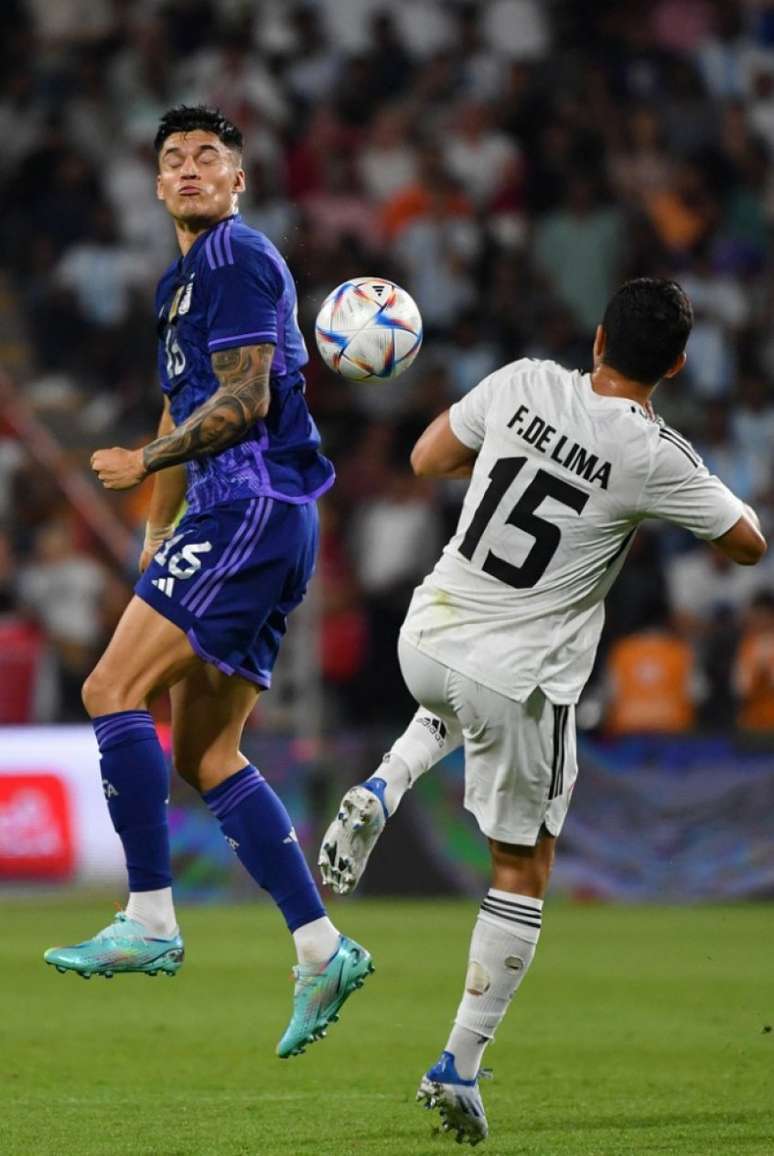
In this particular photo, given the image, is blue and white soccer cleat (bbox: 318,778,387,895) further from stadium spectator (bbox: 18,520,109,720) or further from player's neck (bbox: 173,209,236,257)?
stadium spectator (bbox: 18,520,109,720)

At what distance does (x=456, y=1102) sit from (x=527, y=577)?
141 centimetres

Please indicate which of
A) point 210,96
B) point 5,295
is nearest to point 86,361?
point 5,295

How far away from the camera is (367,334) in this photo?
639cm

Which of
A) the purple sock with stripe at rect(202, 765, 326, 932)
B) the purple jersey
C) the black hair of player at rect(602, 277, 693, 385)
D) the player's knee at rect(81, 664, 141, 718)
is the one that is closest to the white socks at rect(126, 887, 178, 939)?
the purple sock with stripe at rect(202, 765, 326, 932)

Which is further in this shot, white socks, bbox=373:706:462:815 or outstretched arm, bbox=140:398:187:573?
outstretched arm, bbox=140:398:187:573

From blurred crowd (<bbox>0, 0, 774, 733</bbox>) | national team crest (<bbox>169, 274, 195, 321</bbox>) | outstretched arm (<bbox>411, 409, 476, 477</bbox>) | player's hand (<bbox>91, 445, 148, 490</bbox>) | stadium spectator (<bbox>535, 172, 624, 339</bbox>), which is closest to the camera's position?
player's hand (<bbox>91, 445, 148, 490</bbox>)

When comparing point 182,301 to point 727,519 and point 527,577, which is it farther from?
point 727,519

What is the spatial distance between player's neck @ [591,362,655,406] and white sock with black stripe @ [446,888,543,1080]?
1399 mm

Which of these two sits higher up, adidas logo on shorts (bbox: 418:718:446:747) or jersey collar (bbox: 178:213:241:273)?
jersey collar (bbox: 178:213:241:273)

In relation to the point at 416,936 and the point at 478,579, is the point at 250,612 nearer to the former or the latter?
the point at 478,579

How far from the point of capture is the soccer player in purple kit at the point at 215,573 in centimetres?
595

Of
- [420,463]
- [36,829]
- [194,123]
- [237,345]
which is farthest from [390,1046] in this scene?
[36,829]

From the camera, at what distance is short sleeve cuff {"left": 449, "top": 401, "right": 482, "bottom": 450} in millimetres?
5918

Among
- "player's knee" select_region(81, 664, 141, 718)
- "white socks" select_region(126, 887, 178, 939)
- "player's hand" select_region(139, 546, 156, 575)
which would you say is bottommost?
"white socks" select_region(126, 887, 178, 939)
